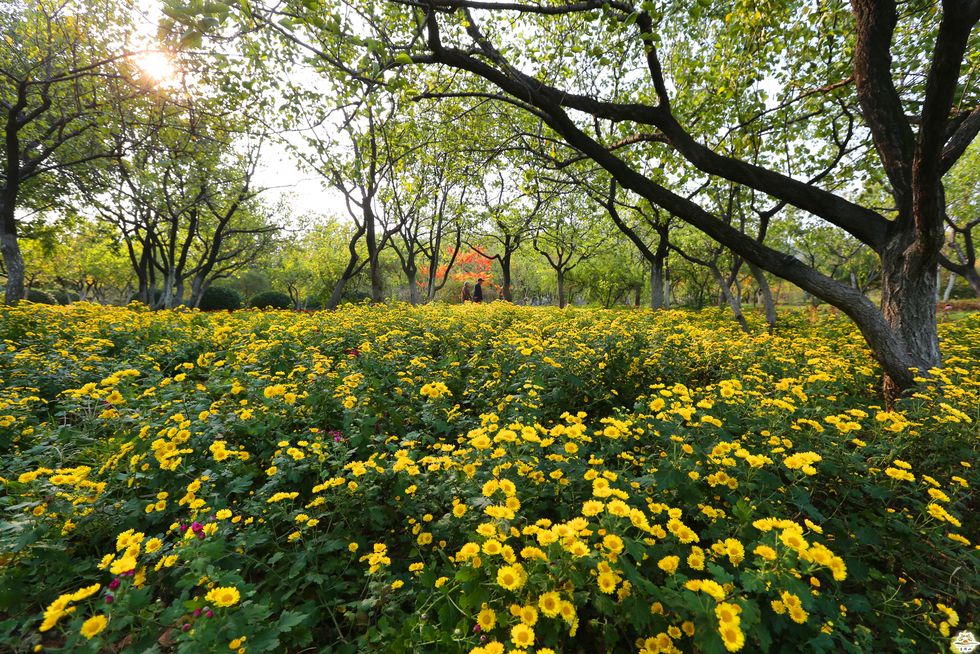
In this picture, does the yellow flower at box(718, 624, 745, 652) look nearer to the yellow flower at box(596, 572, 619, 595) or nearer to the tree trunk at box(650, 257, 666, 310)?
the yellow flower at box(596, 572, 619, 595)

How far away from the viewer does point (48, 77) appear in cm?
903

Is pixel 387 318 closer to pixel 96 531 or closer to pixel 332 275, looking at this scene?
pixel 96 531

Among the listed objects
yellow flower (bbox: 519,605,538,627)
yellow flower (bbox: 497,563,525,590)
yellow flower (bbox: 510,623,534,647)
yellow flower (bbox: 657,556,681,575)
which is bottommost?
yellow flower (bbox: 510,623,534,647)

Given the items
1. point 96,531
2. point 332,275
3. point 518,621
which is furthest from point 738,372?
point 332,275

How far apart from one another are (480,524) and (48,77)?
14726 mm

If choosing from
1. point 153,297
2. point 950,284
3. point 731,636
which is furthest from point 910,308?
point 950,284

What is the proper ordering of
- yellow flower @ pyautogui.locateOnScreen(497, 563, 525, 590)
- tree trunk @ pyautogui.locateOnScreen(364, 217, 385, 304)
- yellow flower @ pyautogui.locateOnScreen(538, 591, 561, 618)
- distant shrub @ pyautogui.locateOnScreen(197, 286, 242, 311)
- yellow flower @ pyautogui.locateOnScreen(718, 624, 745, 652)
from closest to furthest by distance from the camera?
1. yellow flower @ pyautogui.locateOnScreen(718, 624, 745, 652)
2. yellow flower @ pyautogui.locateOnScreen(538, 591, 561, 618)
3. yellow flower @ pyautogui.locateOnScreen(497, 563, 525, 590)
4. tree trunk @ pyautogui.locateOnScreen(364, 217, 385, 304)
5. distant shrub @ pyautogui.locateOnScreen(197, 286, 242, 311)

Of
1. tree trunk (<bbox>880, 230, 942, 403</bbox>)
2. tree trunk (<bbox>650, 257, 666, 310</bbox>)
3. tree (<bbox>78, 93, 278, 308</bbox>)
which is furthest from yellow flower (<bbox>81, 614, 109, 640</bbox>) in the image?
tree trunk (<bbox>650, 257, 666, 310</bbox>)

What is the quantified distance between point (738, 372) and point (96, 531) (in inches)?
237

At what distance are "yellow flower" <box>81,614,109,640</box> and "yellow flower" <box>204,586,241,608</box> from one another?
1.18 ft

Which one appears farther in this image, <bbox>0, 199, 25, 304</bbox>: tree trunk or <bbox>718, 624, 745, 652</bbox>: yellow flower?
<bbox>0, 199, 25, 304</bbox>: tree trunk

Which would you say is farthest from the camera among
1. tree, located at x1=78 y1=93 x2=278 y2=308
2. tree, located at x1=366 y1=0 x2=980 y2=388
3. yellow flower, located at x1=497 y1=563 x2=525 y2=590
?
tree, located at x1=78 y1=93 x2=278 y2=308

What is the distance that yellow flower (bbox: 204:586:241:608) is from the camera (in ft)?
4.85

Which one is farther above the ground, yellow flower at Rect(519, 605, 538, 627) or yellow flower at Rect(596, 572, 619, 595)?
yellow flower at Rect(596, 572, 619, 595)
